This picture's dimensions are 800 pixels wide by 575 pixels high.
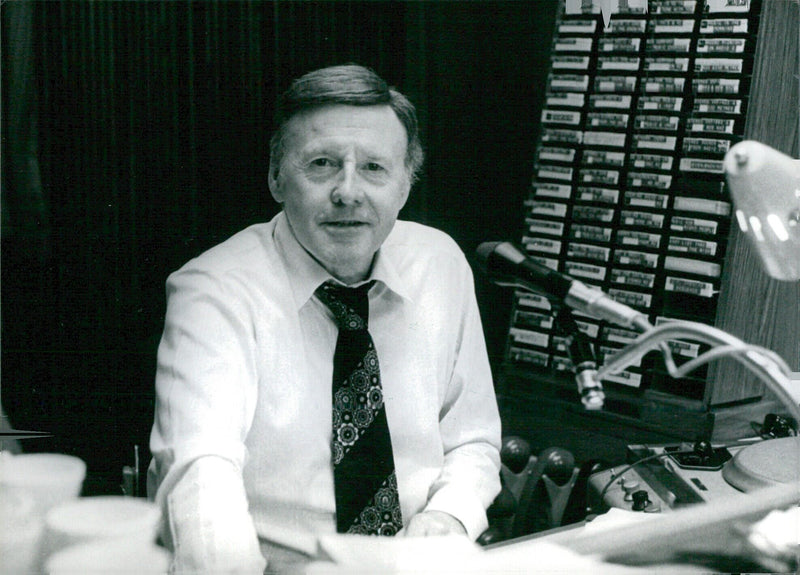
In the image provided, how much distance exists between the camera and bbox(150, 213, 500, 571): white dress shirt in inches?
53.7

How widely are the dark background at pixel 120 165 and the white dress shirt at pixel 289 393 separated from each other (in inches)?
2.9

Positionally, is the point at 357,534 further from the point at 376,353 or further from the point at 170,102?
the point at 170,102

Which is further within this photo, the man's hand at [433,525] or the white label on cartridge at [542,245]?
the white label on cartridge at [542,245]

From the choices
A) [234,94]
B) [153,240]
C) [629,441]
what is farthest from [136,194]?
[629,441]

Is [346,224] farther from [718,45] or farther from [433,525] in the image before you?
[718,45]

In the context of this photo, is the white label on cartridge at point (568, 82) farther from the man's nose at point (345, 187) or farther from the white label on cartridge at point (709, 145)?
the man's nose at point (345, 187)

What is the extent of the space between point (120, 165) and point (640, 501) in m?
1.21

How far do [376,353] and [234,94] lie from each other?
565mm

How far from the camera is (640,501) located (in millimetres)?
1627

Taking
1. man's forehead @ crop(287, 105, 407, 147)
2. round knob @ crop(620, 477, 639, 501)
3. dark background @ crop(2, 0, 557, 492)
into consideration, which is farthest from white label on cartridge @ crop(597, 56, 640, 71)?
round knob @ crop(620, 477, 639, 501)

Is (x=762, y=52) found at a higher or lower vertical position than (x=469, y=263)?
higher

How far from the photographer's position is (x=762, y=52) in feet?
5.74

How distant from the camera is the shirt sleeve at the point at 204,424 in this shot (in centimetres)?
130

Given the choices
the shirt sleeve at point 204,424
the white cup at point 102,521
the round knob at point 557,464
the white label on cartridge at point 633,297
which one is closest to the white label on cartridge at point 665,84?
the white label on cartridge at point 633,297
